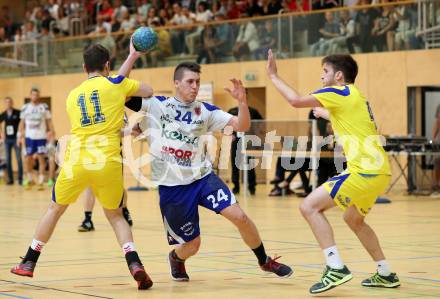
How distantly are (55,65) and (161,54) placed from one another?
4.91m

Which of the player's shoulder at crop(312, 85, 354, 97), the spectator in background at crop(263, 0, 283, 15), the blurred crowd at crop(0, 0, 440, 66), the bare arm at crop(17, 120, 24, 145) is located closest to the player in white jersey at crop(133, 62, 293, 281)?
the player's shoulder at crop(312, 85, 354, 97)

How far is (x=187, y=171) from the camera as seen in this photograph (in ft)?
27.8

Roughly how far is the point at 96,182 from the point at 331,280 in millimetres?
2229

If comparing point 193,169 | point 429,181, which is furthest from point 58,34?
point 193,169

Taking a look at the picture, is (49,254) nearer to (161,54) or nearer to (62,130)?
(161,54)

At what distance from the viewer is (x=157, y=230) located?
13.8m

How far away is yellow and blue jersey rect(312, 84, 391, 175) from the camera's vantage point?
26.3 ft

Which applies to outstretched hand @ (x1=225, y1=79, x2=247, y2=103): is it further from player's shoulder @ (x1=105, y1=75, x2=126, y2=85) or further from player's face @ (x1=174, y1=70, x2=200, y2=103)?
player's shoulder @ (x1=105, y1=75, x2=126, y2=85)

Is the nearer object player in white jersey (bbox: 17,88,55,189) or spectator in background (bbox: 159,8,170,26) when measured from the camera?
player in white jersey (bbox: 17,88,55,189)

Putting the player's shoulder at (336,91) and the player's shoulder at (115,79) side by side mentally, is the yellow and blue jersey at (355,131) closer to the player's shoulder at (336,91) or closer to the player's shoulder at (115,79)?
the player's shoulder at (336,91)

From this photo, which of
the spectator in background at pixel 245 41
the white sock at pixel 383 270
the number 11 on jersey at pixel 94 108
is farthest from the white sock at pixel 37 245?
the spectator in background at pixel 245 41

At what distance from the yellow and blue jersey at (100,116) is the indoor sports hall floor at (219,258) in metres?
1.13

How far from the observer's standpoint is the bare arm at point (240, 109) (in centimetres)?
811

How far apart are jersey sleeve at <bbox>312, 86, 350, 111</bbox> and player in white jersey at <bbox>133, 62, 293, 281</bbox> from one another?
71 cm
